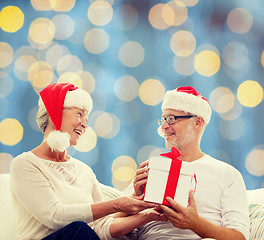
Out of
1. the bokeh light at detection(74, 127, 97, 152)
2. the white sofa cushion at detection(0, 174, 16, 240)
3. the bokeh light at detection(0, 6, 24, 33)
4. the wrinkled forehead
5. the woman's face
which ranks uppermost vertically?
the bokeh light at detection(0, 6, 24, 33)

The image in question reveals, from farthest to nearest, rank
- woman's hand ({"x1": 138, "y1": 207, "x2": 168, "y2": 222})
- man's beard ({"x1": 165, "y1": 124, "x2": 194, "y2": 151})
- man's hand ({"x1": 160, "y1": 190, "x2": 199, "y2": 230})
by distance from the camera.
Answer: man's beard ({"x1": 165, "y1": 124, "x2": 194, "y2": 151}) → woman's hand ({"x1": 138, "y1": 207, "x2": 168, "y2": 222}) → man's hand ({"x1": 160, "y1": 190, "x2": 199, "y2": 230})

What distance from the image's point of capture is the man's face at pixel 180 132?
1924 mm

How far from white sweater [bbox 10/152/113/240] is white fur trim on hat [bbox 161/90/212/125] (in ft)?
2.22

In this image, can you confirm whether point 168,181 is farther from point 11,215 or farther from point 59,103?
point 11,215

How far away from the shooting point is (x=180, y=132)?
192cm

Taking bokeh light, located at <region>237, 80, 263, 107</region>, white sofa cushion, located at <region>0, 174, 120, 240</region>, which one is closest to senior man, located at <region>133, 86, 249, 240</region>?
white sofa cushion, located at <region>0, 174, 120, 240</region>

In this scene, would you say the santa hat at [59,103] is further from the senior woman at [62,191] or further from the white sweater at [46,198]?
the white sweater at [46,198]

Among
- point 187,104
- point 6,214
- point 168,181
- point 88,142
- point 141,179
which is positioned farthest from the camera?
point 88,142

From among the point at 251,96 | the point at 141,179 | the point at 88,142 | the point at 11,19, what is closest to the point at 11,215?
the point at 141,179

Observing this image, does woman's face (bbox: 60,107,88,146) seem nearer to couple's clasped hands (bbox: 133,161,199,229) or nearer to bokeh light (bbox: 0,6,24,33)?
couple's clasped hands (bbox: 133,161,199,229)

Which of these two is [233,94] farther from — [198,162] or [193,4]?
[198,162]

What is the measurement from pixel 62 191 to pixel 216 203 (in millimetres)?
745

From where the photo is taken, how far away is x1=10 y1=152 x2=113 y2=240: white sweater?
4.94 feet

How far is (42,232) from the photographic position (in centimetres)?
155
